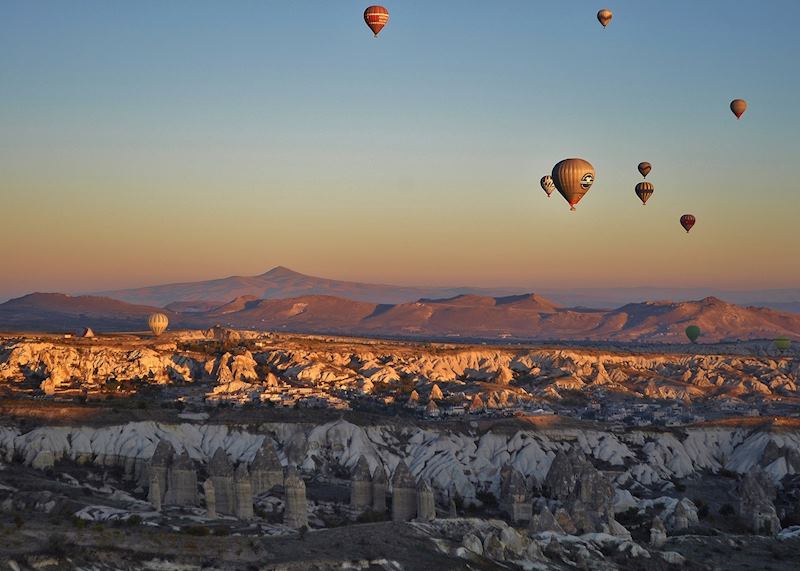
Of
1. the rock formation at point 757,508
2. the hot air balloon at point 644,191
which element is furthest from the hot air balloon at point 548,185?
the rock formation at point 757,508

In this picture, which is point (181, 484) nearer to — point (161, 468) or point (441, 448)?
point (161, 468)

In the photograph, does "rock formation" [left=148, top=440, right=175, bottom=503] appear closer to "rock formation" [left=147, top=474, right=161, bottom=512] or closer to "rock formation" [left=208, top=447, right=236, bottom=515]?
"rock formation" [left=147, top=474, right=161, bottom=512]

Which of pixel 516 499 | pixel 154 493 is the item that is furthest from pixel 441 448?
pixel 154 493

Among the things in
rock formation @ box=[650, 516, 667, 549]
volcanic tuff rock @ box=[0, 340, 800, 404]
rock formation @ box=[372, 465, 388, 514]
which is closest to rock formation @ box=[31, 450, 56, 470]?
rock formation @ box=[372, 465, 388, 514]

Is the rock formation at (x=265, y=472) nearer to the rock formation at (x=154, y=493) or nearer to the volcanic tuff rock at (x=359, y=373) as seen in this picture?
the rock formation at (x=154, y=493)

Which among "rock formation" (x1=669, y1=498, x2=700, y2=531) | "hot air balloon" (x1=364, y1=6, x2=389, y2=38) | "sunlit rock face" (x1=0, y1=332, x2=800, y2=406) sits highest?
"hot air balloon" (x1=364, y1=6, x2=389, y2=38)

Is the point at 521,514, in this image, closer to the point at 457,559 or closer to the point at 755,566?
the point at 755,566
